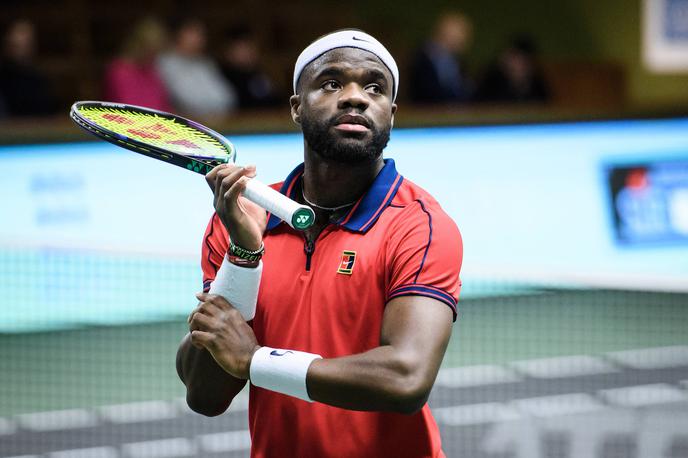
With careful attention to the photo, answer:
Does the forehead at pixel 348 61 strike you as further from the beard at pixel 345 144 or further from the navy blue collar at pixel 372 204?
the navy blue collar at pixel 372 204

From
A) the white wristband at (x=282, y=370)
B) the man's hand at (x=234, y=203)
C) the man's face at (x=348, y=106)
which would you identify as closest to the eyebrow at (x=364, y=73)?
the man's face at (x=348, y=106)

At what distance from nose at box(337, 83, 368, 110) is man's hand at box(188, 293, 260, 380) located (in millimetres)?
718

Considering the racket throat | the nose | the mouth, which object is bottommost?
the racket throat

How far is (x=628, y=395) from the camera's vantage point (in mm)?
9289

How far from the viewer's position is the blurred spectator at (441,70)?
14.2 meters

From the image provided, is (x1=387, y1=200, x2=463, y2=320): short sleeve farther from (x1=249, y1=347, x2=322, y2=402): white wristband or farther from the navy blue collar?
(x1=249, y1=347, x2=322, y2=402): white wristband

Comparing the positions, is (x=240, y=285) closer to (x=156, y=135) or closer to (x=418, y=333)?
(x=418, y=333)

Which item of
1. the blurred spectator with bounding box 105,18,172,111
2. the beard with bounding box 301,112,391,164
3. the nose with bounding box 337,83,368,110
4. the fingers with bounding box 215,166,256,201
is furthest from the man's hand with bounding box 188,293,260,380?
the blurred spectator with bounding box 105,18,172,111

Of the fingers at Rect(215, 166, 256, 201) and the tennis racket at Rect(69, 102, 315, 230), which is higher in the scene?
the tennis racket at Rect(69, 102, 315, 230)

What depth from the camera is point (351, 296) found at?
3.54 m

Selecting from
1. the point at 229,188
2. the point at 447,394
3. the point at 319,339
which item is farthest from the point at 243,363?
the point at 447,394

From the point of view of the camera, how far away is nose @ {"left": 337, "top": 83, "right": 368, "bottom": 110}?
3.55 m

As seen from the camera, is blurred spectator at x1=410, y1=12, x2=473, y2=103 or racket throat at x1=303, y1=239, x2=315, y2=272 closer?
racket throat at x1=303, y1=239, x2=315, y2=272

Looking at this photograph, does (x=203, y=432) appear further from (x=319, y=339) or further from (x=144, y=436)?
(x=319, y=339)
